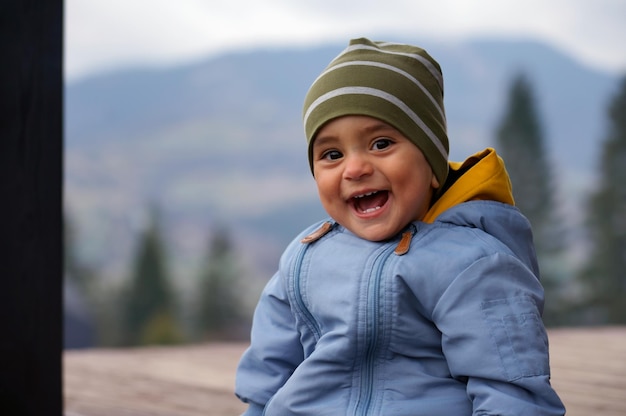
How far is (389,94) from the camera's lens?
1.29 metres

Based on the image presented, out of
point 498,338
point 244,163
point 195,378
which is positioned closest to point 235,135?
point 244,163

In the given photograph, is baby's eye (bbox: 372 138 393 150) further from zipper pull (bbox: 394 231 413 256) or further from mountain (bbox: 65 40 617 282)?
mountain (bbox: 65 40 617 282)

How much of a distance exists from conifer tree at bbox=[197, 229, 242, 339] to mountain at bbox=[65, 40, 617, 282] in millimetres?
352

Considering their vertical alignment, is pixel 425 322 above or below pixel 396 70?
below

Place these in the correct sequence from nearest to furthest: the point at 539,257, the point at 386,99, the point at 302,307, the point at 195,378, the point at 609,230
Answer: the point at 386,99 → the point at 302,307 → the point at 195,378 → the point at 609,230 → the point at 539,257

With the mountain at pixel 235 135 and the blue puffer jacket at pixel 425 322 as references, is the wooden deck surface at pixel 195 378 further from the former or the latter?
the mountain at pixel 235 135

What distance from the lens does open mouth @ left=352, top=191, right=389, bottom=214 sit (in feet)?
4.34

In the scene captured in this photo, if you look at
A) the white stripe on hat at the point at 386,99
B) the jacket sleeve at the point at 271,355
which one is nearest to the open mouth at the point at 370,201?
the white stripe on hat at the point at 386,99

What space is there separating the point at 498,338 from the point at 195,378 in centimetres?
183

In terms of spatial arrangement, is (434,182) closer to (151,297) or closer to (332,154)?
(332,154)

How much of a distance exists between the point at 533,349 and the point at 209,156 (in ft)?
51.2
